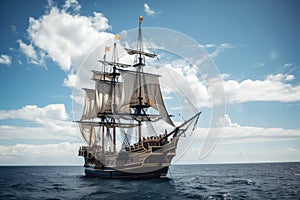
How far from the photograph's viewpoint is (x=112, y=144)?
6738 cm

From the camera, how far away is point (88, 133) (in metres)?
72.9

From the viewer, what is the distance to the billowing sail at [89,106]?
2793 inches

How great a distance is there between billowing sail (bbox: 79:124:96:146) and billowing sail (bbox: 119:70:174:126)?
51.3 ft

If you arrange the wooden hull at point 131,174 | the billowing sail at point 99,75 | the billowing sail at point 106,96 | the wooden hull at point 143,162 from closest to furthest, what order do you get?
the wooden hull at point 143,162
the wooden hull at point 131,174
the billowing sail at point 106,96
the billowing sail at point 99,75

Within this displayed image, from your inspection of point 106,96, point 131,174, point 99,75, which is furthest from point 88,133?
point 131,174

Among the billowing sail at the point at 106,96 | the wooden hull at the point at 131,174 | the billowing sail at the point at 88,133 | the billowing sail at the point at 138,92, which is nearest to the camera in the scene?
the wooden hull at the point at 131,174

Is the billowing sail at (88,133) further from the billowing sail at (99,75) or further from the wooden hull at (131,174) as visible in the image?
the wooden hull at (131,174)

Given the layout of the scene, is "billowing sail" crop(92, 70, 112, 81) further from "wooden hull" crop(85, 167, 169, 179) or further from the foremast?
"wooden hull" crop(85, 167, 169, 179)

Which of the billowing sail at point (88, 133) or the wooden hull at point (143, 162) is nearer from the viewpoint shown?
the wooden hull at point (143, 162)

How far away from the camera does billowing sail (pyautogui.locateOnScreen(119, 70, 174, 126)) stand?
60031 mm

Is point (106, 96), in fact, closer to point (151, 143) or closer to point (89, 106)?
point (89, 106)

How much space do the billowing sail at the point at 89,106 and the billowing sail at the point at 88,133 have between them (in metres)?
2.67

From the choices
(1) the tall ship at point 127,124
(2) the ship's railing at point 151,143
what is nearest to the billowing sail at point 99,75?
(1) the tall ship at point 127,124

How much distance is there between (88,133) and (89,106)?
697cm
